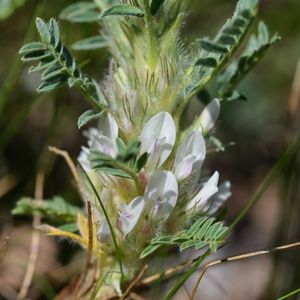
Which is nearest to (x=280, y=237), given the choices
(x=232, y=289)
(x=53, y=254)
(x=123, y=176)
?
(x=232, y=289)

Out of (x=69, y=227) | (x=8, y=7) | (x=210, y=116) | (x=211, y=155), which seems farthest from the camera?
(x=211, y=155)

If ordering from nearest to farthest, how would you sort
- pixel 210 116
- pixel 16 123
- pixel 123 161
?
pixel 123 161 → pixel 210 116 → pixel 16 123

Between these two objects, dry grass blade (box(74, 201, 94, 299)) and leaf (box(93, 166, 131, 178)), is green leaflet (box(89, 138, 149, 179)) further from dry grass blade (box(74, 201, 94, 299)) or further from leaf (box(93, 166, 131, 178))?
dry grass blade (box(74, 201, 94, 299))

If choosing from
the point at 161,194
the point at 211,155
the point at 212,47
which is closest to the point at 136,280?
the point at 161,194

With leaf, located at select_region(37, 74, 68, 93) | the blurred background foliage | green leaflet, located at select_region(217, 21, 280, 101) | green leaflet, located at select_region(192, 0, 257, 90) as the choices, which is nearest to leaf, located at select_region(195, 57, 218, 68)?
green leaflet, located at select_region(192, 0, 257, 90)

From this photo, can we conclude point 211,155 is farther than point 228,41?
Yes

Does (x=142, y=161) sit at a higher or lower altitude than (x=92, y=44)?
lower

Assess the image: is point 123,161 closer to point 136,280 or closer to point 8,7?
point 136,280
